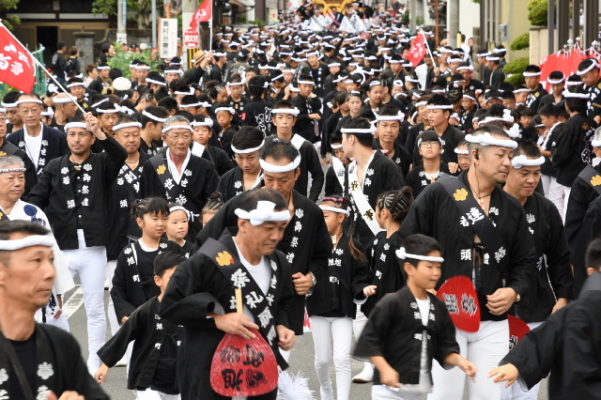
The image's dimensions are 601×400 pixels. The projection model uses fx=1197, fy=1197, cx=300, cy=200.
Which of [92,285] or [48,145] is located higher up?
[48,145]

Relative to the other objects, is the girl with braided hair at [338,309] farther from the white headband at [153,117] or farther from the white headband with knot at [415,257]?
the white headband at [153,117]

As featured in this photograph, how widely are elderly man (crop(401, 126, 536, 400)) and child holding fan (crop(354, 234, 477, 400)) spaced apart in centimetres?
37

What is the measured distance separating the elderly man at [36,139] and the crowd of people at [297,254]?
0.8 inches

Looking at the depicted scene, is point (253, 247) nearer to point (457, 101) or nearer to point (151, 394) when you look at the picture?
point (151, 394)

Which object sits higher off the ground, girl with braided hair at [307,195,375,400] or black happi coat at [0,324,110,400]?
black happi coat at [0,324,110,400]

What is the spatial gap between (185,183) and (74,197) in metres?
0.95

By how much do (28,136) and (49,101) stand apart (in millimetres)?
7180

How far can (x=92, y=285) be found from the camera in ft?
32.2

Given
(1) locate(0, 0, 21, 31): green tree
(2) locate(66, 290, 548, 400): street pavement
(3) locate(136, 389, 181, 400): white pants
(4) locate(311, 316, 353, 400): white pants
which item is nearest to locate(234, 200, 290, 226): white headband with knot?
(3) locate(136, 389, 181, 400): white pants

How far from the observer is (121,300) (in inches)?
333

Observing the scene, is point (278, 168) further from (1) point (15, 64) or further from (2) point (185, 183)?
(1) point (15, 64)

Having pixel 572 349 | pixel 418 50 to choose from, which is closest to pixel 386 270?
pixel 572 349

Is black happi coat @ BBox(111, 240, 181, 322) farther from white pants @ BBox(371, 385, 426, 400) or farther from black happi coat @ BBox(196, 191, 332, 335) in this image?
white pants @ BBox(371, 385, 426, 400)

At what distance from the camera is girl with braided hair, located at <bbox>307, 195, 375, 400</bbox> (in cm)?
835
